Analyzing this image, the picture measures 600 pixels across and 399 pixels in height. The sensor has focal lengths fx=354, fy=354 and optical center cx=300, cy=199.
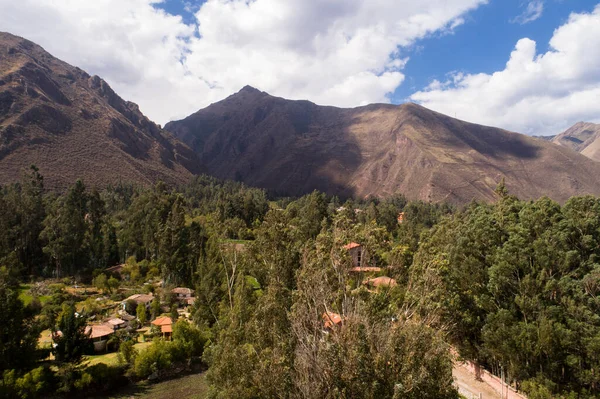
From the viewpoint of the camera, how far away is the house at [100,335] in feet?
88.2

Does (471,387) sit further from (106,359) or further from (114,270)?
(114,270)

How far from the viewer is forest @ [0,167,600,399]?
31.7ft

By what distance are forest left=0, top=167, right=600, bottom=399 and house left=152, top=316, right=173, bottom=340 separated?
4.45 feet

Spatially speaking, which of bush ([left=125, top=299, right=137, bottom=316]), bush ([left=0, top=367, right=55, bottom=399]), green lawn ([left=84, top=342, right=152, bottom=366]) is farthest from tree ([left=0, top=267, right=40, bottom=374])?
bush ([left=125, top=299, right=137, bottom=316])

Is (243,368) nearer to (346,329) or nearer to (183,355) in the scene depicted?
(346,329)

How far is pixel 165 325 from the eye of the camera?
101ft

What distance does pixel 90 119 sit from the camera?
514 feet

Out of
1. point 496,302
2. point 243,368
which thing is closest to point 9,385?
point 243,368

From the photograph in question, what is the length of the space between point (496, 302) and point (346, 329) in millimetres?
18760

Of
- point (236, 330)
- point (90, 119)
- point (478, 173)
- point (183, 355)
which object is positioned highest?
point (90, 119)

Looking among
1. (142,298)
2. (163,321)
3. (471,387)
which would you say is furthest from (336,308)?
(142,298)

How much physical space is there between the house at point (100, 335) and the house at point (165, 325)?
3.60 m

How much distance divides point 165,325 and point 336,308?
24.9m

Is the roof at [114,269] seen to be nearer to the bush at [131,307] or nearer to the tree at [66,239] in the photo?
the tree at [66,239]
